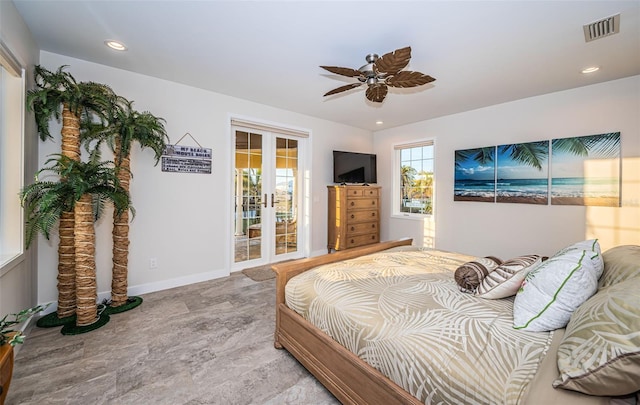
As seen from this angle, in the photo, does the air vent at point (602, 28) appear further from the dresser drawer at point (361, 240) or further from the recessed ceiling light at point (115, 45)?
the recessed ceiling light at point (115, 45)

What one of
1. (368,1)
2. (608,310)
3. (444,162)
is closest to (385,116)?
(444,162)

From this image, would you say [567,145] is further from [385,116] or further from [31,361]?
[31,361]

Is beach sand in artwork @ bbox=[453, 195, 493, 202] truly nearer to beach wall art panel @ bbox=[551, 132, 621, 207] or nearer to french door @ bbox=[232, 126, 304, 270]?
beach wall art panel @ bbox=[551, 132, 621, 207]

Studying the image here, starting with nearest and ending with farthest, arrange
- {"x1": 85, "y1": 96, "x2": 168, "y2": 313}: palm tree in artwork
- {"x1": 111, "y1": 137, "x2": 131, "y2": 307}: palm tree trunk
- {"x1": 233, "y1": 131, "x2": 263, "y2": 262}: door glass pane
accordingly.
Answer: {"x1": 85, "y1": 96, "x2": 168, "y2": 313}: palm tree in artwork < {"x1": 111, "y1": 137, "x2": 131, "y2": 307}: palm tree trunk < {"x1": 233, "y1": 131, "x2": 263, "y2": 262}: door glass pane

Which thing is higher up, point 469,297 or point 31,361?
point 469,297

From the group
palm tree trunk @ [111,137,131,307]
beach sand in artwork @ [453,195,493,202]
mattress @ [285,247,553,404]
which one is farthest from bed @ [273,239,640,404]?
beach sand in artwork @ [453,195,493,202]

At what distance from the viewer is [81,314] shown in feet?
7.66

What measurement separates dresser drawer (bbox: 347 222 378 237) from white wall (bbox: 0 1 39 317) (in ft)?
12.7

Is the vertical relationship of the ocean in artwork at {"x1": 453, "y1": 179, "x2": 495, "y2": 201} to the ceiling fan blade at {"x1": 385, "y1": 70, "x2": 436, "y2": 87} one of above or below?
below

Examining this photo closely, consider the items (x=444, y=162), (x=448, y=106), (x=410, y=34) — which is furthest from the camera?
(x=444, y=162)

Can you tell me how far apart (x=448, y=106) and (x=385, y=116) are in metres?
0.98

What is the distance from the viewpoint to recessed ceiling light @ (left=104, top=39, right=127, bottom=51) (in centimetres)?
237

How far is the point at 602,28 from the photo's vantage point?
209cm

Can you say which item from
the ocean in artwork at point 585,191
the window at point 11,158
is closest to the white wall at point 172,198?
the window at point 11,158
